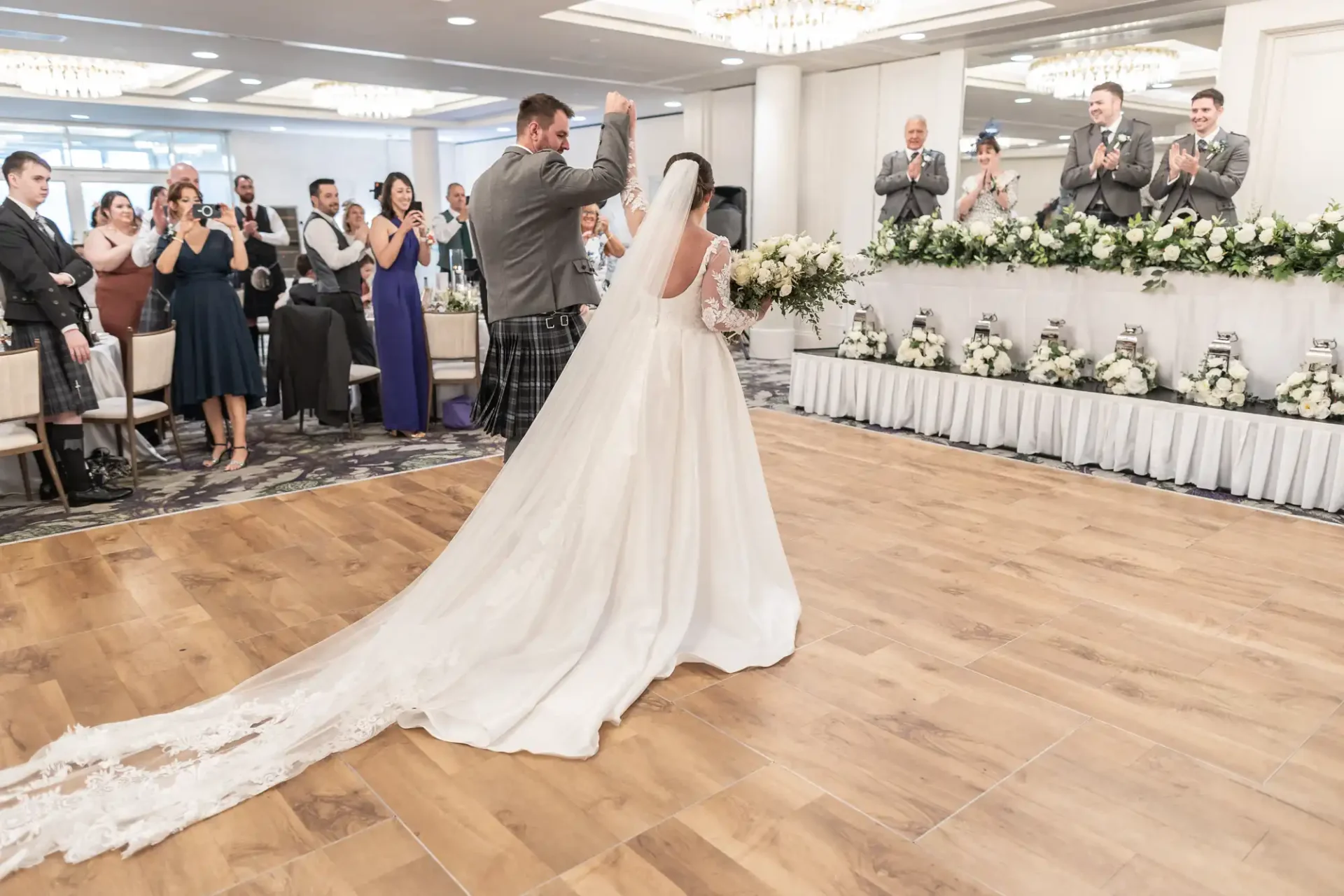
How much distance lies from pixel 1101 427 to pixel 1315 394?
113 cm

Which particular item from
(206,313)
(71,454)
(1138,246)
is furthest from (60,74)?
(1138,246)

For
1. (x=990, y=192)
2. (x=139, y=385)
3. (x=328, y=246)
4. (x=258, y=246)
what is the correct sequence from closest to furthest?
1. (x=139, y=385)
2. (x=328, y=246)
3. (x=990, y=192)
4. (x=258, y=246)

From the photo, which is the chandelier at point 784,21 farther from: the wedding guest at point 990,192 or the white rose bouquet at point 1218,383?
the white rose bouquet at point 1218,383

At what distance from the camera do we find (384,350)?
6.45 m

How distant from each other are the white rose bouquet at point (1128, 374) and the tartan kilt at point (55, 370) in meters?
5.74

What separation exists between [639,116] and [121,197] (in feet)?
31.3

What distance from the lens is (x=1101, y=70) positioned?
26.8ft

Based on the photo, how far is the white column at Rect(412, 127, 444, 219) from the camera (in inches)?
619

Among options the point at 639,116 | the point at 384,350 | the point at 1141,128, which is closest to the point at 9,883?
the point at 384,350

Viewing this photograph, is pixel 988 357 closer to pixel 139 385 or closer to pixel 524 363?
pixel 524 363

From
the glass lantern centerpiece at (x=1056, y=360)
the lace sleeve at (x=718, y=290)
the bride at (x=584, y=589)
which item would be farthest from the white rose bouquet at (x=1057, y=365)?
the lace sleeve at (x=718, y=290)

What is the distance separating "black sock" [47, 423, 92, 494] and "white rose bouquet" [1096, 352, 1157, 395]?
580 centimetres

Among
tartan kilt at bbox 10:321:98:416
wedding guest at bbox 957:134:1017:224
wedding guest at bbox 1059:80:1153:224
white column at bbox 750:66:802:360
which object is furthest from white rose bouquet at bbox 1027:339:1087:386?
tartan kilt at bbox 10:321:98:416

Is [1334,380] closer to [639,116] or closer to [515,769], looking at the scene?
[515,769]
